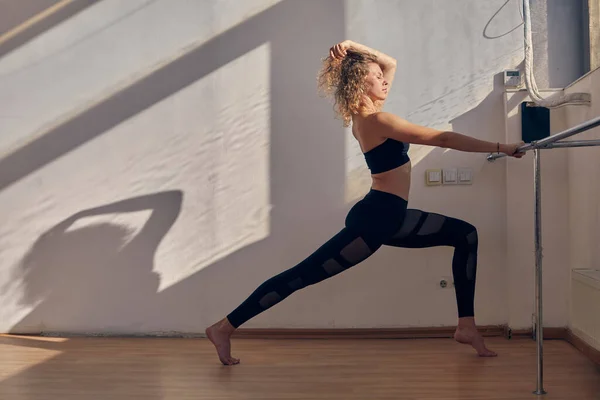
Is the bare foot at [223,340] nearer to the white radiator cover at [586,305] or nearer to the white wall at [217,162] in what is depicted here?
the white wall at [217,162]

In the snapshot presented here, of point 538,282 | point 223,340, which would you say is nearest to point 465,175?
point 538,282

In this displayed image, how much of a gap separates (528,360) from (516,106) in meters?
1.21

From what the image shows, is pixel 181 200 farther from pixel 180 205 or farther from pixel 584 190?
pixel 584 190

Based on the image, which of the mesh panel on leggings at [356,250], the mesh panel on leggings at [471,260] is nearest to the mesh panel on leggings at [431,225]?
the mesh panel on leggings at [471,260]

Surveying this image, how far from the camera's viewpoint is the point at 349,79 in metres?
2.87

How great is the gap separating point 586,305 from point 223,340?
4.95 feet

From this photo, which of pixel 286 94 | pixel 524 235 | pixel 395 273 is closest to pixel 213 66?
pixel 286 94

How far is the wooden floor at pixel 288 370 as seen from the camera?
2.46 meters

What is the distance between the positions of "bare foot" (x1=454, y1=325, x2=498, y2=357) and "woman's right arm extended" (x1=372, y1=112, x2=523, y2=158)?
0.82 meters

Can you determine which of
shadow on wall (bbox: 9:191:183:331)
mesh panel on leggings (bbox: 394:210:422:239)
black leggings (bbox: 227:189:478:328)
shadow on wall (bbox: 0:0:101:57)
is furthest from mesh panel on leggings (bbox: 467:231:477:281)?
shadow on wall (bbox: 0:0:101:57)

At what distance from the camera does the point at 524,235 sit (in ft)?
10.9

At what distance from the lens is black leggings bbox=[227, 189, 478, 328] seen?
9.18 feet

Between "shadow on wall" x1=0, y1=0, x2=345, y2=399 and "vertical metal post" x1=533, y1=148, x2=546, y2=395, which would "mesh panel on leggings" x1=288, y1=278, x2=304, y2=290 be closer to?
"shadow on wall" x1=0, y1=0, x2=345, y2=399

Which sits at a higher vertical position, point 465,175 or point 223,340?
point 465,175
